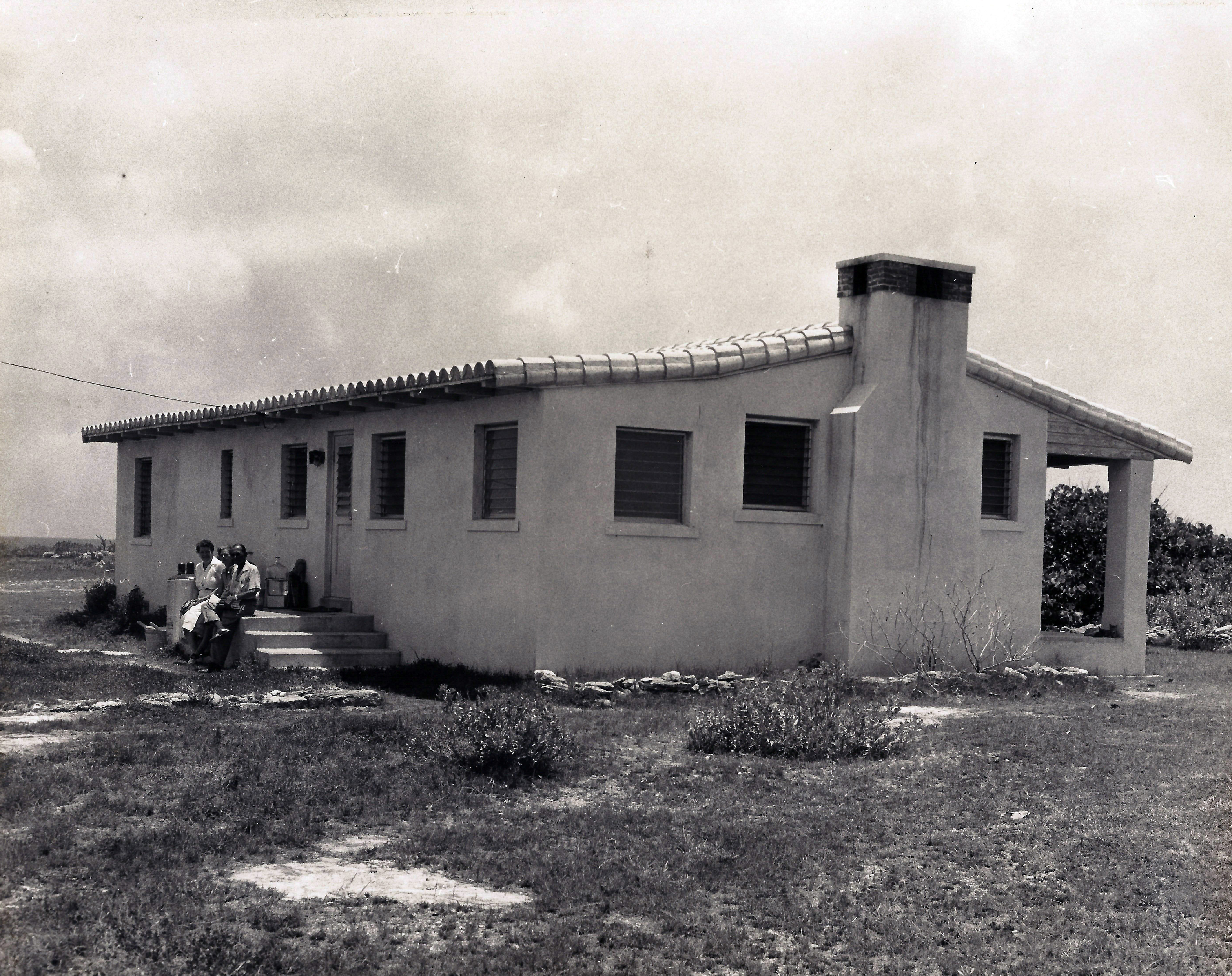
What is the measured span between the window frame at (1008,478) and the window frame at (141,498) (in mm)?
13530

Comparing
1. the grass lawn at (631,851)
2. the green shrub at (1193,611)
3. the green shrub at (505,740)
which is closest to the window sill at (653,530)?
the grass lawn at (631,851)

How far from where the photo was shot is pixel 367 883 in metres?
6.36

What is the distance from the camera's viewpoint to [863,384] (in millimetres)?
14445

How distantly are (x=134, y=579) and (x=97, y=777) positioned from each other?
14.3 meters

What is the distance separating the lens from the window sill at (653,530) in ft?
42.8

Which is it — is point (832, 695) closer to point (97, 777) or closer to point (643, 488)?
point (643, 488)

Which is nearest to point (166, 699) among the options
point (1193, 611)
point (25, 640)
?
point (25, 640)

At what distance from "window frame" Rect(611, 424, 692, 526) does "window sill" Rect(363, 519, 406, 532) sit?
2890 millimetres

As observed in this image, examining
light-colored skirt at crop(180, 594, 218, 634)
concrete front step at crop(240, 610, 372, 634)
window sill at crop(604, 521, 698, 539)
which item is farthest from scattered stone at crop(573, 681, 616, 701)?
light-colored skirt at crop(180, 594, 218, 634)

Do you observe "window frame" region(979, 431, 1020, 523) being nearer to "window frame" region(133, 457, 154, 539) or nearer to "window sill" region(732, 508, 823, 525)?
"window sill" region(732, 508, 823, 525)

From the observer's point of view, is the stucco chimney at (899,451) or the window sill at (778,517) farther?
the stucco chimney at (899,451)

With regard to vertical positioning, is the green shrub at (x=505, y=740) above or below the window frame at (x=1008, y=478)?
below

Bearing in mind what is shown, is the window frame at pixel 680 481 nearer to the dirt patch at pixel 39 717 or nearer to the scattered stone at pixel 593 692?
the scattered stone at pixel 593 692

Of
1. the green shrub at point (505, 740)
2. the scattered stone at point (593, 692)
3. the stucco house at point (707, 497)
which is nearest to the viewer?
the green shrub at point (505, 740)
